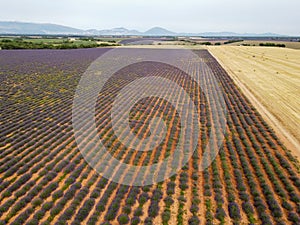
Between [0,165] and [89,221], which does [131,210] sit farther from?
[0,165]

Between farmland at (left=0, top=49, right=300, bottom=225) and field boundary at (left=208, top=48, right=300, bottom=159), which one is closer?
farmland at (left=0, top=49, right=300, bottom=225)

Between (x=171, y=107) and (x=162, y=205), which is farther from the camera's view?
(x=171, y=107)

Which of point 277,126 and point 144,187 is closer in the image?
point 144,187

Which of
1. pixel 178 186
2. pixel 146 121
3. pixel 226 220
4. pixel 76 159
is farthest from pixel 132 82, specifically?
pixel 226 220

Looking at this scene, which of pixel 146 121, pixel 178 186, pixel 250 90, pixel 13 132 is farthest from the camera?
pixel 250 90

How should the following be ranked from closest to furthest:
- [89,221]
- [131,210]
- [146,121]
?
[89,221], [131,210], [146,121]

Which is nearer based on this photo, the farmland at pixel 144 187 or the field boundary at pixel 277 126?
the farmland at pixel 144 187

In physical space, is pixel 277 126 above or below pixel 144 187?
below
